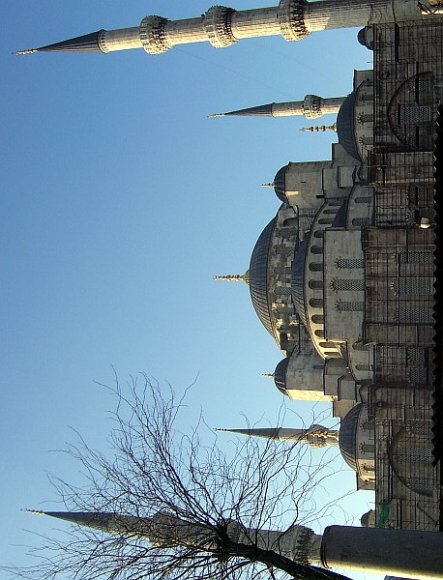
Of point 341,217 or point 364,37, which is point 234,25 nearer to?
point 364,37

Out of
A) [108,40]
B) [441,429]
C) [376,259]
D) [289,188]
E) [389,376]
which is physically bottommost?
[441,429]

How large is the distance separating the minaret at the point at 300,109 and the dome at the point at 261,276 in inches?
253

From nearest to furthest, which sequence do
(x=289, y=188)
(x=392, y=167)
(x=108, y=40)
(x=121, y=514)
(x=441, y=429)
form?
(x=441, y=429) → (x=121, y=514) → (x=392, y=167) → (x=108, y=40) → (x=289, y=188)

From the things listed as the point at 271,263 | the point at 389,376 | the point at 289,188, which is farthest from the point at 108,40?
the point at 389,376

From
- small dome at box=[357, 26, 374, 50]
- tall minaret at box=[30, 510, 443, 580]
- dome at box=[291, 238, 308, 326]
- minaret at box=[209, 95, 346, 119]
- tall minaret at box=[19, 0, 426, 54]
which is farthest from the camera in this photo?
minaret at box=[209, 95, 346, 119]

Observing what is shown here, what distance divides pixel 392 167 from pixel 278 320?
524 inches

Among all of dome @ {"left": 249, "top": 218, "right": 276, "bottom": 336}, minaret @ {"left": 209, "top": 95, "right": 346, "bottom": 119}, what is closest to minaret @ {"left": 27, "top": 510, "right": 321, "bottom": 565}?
dome @ {"left": 249, "top": 218, "right": 276, "bottom": 336}

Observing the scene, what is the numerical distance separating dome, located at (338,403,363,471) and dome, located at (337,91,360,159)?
8859 millimetres

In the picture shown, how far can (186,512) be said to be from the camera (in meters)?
9.05

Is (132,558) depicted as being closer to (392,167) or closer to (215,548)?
(215,548)

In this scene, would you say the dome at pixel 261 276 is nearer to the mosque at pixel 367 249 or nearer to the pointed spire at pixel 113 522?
the mosque at pixel 367 249

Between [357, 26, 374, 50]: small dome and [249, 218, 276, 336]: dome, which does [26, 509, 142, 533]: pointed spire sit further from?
[249, 218, 276, 336]: dome

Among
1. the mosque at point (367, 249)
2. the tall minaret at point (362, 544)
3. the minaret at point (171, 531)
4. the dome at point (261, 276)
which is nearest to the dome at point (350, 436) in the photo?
the mosque at point (367, 249)

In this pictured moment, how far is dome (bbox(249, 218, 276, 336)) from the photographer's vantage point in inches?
1136
